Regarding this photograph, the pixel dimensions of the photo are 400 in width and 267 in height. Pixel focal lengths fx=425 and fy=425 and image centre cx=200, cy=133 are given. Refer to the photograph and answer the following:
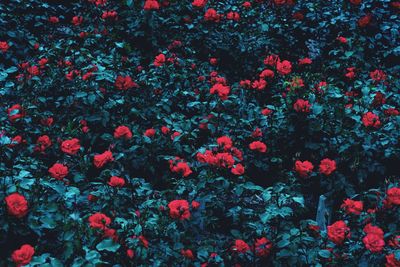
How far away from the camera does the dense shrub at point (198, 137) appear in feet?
7.00

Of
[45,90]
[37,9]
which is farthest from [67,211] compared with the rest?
[37,9]

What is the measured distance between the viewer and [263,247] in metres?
2.18

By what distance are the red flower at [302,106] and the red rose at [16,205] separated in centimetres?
198

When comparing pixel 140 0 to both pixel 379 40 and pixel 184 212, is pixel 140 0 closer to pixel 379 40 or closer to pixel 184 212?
pixel 379 40

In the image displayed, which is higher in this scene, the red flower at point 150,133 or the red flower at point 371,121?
the red flower at point 371,121

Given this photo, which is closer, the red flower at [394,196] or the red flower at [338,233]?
the red flower at [338,233]

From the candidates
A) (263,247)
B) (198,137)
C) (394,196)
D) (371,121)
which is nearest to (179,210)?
(263,247)

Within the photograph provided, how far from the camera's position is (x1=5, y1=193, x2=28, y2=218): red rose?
73.7 inches

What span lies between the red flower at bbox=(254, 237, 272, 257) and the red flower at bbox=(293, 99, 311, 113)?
124 centimetres

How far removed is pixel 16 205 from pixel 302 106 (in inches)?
80.6

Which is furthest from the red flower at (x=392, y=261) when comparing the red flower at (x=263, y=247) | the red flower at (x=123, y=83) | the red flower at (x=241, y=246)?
the red flower at (x=123, y=83)

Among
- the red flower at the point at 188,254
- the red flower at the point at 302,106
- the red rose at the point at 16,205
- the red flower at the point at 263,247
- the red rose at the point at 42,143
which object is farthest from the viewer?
the red flower at the point at 302,106

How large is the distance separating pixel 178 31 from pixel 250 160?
6.71 feet

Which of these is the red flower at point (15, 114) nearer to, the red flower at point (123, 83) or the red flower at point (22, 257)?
the red flower at point (123, 83)
